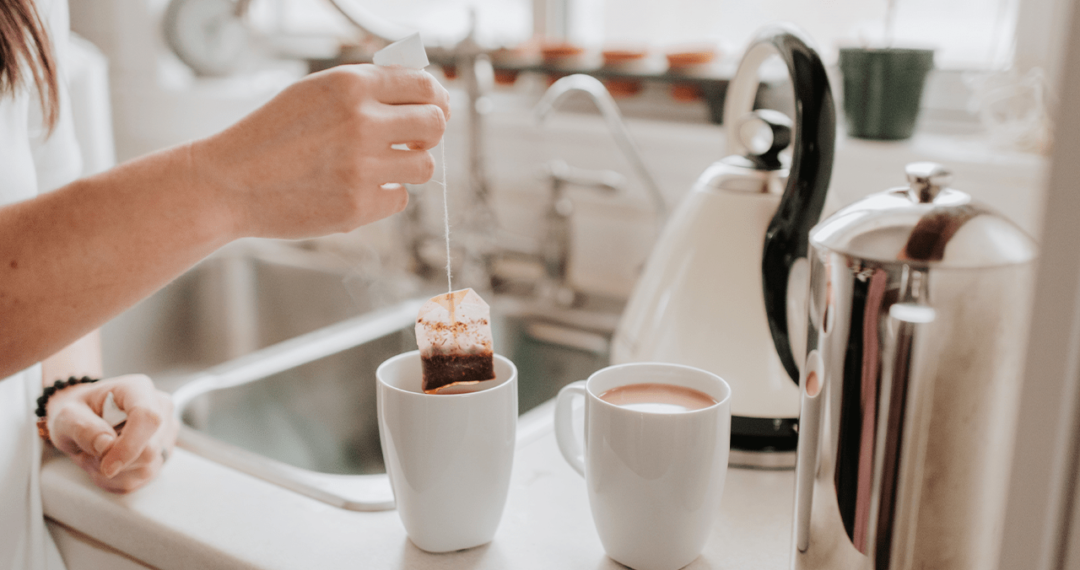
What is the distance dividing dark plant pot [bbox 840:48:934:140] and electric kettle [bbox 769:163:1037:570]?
0.65m

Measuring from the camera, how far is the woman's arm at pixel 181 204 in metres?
0.45

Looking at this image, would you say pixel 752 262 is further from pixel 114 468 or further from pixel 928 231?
pixel 114 468

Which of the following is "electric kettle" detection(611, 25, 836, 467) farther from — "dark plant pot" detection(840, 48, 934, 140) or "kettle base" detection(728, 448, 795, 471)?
"dark plant pot" detection(840, 48, 934, 140)

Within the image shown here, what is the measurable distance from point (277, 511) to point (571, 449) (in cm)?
22

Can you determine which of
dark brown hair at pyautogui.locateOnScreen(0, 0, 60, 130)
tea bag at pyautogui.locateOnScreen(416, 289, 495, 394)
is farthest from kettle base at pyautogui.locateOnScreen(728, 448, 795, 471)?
dark brown hair at pyautogui.locateOnScreen(0, 0, 60, 130)

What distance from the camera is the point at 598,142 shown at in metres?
1.30

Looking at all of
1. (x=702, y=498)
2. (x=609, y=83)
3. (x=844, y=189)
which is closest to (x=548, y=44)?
(x=609, y=83)

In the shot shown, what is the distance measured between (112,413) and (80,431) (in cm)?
3

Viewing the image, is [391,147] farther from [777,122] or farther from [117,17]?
[117,17]

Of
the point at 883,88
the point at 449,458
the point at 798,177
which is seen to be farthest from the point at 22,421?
the point at 883,88

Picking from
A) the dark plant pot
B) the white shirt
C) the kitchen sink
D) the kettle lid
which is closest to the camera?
the kettle lid

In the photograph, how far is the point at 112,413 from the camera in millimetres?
643

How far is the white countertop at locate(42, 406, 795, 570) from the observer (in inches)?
21.5

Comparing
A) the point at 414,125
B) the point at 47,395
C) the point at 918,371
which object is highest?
the point at 414,125
